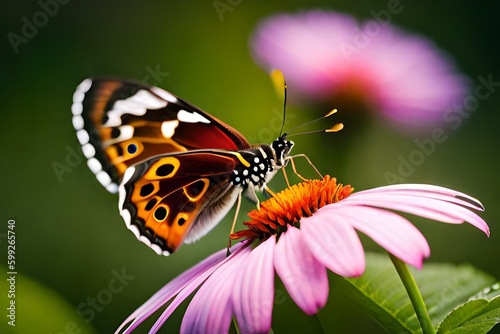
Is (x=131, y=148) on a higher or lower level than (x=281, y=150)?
higher

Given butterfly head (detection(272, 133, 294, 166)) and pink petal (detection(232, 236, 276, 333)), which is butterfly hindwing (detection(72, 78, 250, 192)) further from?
pink petal (detection(232, 236, 276, 333))

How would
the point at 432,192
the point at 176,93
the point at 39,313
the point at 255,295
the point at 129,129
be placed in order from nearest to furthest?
1. the point at 255,295
2. the point at 432,192
3. the point at 39,313
4. the point at 129,129
5. the point at 176,93

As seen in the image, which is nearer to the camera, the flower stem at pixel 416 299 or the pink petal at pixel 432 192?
the flower stem at pixel 416 299

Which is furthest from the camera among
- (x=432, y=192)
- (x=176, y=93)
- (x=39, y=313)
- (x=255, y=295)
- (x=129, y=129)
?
(x=176, y=93)

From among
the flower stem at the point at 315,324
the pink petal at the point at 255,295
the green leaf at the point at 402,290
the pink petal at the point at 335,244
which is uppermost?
the pink petal at the point at 255,295

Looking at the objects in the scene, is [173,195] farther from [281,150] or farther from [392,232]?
[392,232]

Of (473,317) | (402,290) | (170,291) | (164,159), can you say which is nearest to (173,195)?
(164,159)

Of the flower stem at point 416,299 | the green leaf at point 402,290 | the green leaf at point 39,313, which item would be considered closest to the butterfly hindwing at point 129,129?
the green leaf at point 39,313

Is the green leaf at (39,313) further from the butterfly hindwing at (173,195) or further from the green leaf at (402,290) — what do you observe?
the green leaf at (402,290)
